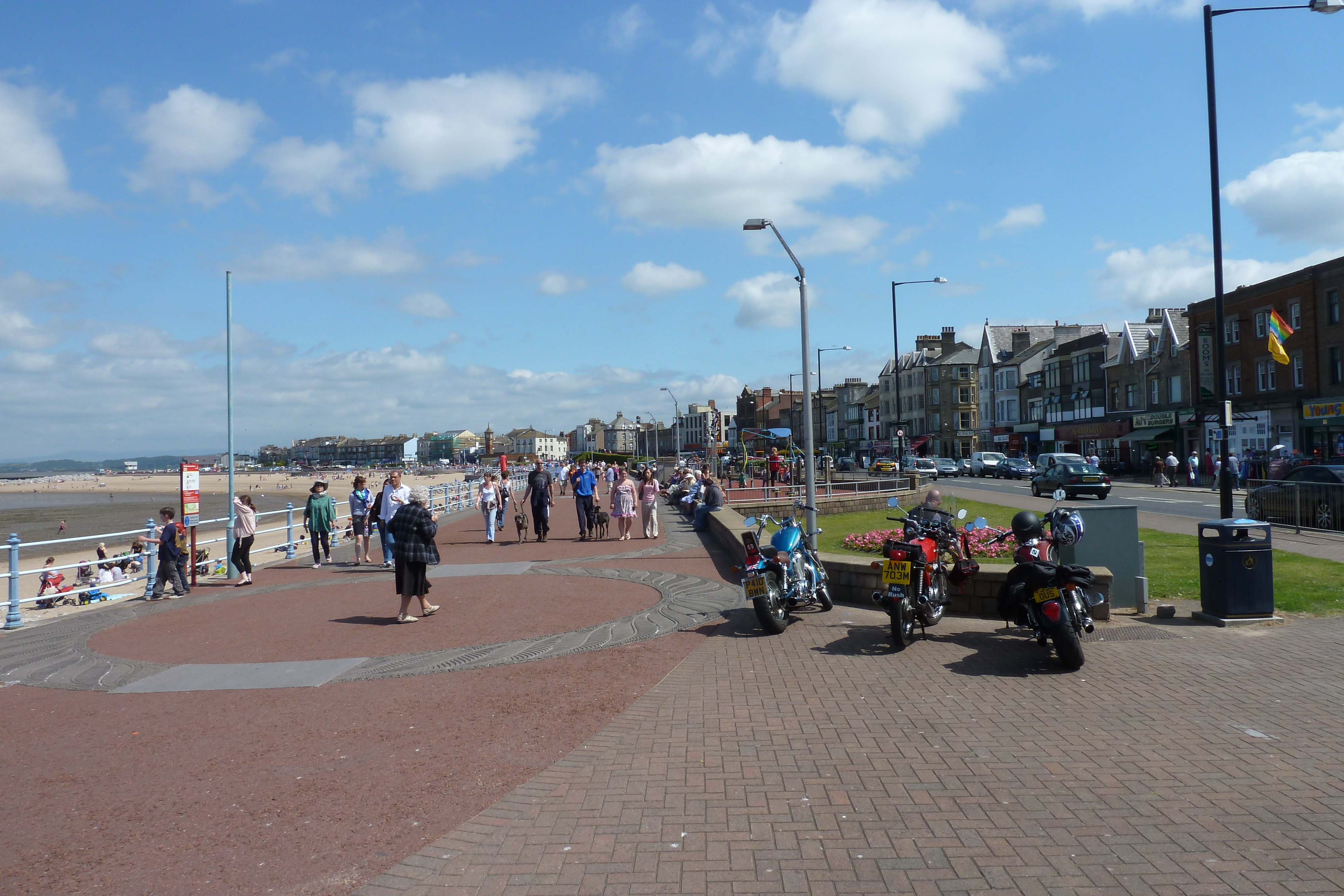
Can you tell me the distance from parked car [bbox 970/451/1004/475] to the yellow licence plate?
49.6 m

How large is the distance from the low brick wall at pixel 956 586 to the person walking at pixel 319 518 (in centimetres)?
936

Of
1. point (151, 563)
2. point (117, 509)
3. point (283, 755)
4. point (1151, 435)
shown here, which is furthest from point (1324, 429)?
point (117, 509)

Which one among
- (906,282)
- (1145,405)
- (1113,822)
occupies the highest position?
(906,282)

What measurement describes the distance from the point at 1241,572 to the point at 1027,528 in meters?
2.58

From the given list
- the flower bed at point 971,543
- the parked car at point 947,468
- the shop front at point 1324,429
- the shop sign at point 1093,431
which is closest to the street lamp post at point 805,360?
the flower bed at point 971,543

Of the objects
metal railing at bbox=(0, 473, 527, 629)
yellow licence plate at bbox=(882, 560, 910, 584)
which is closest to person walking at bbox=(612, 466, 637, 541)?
metal railing at bbox=(0, 473, 527, 629)

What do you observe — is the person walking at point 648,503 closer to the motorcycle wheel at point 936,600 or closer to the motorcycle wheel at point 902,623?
the motorcycle wheel at point 936,600

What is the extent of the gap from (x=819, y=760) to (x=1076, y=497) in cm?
2867

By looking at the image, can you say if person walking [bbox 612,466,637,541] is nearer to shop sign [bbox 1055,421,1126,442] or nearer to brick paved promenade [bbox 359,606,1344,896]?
brick paved promenade [bbox 359,606,1344,896]

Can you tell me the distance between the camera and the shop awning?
50.5 m

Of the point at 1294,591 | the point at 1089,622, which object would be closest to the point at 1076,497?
the point at 1294,591

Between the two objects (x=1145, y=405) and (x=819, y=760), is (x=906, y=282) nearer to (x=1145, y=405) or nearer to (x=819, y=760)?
(x=1145, y=405)

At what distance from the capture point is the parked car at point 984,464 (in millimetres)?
54844

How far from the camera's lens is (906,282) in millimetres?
40281
